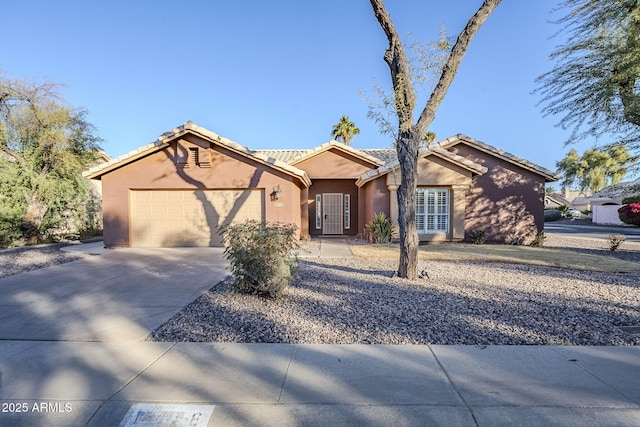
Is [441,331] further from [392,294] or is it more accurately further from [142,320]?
[142,320]

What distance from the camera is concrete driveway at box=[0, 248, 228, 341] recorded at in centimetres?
443

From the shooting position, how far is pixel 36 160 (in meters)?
13.0

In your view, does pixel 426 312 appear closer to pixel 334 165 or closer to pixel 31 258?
pixel 31 258

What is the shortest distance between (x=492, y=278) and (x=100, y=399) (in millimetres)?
7559

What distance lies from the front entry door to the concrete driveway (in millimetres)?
7846

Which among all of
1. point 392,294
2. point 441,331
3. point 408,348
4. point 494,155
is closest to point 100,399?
point 408,348

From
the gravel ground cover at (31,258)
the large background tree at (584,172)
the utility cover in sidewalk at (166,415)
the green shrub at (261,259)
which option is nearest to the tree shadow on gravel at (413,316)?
the green shrub at (261,259)

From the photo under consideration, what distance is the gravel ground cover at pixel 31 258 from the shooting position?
862cm

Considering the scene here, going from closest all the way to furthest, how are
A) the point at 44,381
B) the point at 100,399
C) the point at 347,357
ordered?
the point at 100,399 < the point at 44,381 < the point at 347,357

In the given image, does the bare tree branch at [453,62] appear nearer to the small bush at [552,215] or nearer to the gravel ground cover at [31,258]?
the gravel ground cover at [31,258]

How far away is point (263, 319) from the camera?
189 inches

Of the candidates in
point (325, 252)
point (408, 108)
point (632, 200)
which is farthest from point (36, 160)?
point (632, 200)

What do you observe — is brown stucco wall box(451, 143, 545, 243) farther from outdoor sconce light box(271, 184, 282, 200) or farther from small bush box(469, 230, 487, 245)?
outdoor sconce light box(271, 184, 282, 200)

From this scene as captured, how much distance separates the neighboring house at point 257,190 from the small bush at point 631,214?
17.4 m
